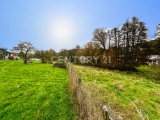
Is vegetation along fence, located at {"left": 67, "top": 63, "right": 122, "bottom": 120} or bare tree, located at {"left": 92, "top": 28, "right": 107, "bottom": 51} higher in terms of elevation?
bare tree, located at {"left": 92, "top": 28, "right": 107, "bottom": 51}

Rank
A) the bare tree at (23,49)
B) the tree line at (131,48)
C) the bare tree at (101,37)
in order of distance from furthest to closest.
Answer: the bare tree at (23,49), the bare tree at (101,37), the tree line at (131,48)

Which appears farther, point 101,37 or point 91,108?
point 101,37

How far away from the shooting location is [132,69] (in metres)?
40.2

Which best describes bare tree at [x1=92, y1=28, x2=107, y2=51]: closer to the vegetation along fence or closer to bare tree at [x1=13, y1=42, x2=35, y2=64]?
bare tree at [x1=13, y1=42, x2=35, y2=64]

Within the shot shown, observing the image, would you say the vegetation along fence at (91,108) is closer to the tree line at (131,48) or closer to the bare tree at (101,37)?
the tree line at (131,48)

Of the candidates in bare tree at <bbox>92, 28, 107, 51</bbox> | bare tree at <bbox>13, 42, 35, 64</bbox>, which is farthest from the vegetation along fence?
bare tree at <bbox>13, 42, 35, 64</bbox>

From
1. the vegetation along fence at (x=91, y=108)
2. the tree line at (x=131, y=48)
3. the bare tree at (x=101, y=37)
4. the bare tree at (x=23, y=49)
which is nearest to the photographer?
the vegetation along fence at (x=91, y=108)

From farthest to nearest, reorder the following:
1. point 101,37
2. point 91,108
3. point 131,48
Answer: point 101,37
point 131,48
point 91,108

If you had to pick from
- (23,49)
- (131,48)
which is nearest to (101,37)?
(131,48)

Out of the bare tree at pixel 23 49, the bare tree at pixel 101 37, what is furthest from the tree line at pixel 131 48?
the bare tree at pixel 23 49

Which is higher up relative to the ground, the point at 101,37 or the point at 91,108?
the point at 101,37

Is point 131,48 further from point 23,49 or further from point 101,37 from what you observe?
point 23,49

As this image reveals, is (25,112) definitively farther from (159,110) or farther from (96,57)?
(96,57)

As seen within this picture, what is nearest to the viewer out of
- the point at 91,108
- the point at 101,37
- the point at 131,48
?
the point at 91,108
